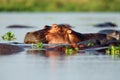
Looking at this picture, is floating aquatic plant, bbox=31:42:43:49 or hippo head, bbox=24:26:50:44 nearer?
floating aquatic plant, bbox=31:42:43:49

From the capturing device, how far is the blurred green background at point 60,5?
177ft

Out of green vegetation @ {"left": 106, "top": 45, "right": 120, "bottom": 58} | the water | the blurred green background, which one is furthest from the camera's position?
the blurred green background

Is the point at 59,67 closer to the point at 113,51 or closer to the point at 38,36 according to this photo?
the point at 113,51

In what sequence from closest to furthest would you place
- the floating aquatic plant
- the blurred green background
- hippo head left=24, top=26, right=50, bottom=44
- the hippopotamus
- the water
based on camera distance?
the water, the floating aquatic plant, the hippopotamus, hippo head left=24, top=26, right=50, bottom=44, the blurred green background

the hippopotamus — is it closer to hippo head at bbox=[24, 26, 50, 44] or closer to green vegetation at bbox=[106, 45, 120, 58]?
hippo head at bbox=[24, 26, 50, 44]

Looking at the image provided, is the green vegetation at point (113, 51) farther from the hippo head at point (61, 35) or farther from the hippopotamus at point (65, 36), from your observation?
the hippo head at point (61, 35)

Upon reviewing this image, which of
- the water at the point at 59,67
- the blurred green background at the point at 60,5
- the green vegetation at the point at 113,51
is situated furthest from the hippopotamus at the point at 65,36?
the blurred green background at the point at 60,5

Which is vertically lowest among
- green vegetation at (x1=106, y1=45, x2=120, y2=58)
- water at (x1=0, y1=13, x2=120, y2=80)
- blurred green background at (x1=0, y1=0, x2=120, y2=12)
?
water at (x1=0, y1=13, x2=120, y2=80)

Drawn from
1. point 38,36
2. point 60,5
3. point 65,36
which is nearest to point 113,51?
point 65,36

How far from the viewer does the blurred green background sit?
53906 mm

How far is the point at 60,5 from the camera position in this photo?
54.7 m

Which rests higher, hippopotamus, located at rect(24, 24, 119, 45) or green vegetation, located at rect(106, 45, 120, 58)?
hippopotamus, located at rect(24, 24, 119, 45)

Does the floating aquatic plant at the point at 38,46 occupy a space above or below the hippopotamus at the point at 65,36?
below

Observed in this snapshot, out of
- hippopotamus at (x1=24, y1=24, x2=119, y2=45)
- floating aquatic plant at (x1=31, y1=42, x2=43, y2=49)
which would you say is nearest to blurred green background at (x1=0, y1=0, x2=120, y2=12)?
hippopotamus at (x1=24, y1=24, x2=119, y2=45)
